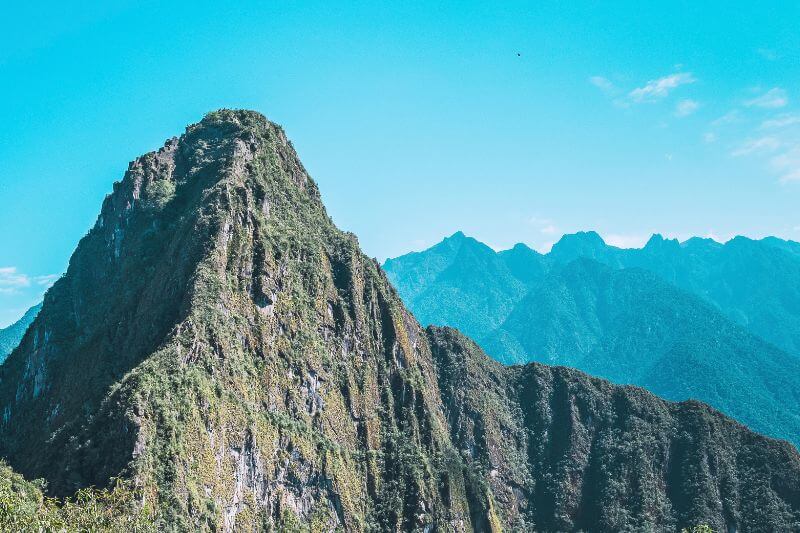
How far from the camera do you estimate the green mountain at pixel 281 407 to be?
9738 cm

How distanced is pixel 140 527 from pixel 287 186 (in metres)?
A: 107

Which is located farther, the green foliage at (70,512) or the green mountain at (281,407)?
the green mountain at (281,407)

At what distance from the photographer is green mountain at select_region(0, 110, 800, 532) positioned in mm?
97375

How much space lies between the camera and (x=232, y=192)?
137 m

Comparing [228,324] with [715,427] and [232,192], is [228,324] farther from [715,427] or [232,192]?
[715,427]

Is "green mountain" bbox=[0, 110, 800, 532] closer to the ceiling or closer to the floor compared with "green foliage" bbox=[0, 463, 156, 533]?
closer to the ceiling

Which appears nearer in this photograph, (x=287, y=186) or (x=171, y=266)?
(x=171, y=266)

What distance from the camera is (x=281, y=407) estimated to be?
413 ft

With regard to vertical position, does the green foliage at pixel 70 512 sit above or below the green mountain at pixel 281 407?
below

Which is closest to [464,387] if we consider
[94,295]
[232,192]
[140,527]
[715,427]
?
[715,427]

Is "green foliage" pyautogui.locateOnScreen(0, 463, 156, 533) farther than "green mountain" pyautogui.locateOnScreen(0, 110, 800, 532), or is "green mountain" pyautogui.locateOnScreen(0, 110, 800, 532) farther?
"green mountain" pyautogui.locateOnScreen(0, 110, 800, 532)

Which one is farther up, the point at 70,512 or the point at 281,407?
the point at 281,407

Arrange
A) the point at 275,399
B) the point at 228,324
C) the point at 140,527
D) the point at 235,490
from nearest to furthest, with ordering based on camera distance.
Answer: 1. the point at 140,527
2. the point at 235,490
3. the point at 228,324
4. the point at 275,399

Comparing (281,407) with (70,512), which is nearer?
(70,512)
